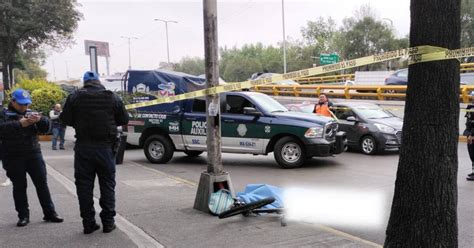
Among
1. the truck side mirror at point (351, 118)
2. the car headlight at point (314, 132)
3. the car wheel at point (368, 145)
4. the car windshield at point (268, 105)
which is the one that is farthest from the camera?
the truck side mirror at point (351, 118)

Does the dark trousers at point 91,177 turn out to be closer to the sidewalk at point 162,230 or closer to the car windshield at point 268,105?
the sidewalk at point 162,230

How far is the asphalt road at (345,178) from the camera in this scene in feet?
18.5

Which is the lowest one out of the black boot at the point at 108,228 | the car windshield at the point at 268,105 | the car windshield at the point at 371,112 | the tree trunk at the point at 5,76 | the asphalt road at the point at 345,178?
the asphalt road at the point at 345,178

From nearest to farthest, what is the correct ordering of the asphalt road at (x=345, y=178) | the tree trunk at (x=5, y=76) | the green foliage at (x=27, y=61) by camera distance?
the asphalt road at (x=345, y=178) → the tree trunk at (x=5, y=76) → the green foliage at (x=27, y=61)

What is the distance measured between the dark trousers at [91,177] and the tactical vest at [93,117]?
11cm

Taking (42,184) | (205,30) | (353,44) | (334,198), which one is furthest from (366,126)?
(353,44)

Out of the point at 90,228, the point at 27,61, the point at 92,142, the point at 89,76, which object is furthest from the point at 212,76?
the point at 27,61

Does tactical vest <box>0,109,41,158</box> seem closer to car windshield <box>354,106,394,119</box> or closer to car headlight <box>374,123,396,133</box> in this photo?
car headlight <box>374,123,396,133</box>

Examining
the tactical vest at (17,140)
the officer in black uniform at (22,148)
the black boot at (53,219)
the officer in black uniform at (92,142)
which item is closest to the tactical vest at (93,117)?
the officer in black uniform at (92,142)

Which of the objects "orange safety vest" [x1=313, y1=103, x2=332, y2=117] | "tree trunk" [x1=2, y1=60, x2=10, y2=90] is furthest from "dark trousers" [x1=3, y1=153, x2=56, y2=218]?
"tree trunk" [x1=2, y1=60, x2=10, y2=90]

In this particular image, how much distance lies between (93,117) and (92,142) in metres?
0.27

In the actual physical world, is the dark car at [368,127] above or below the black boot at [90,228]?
above

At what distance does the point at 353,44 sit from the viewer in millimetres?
53938

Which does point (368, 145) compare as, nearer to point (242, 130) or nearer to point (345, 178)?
point (242, 130)
